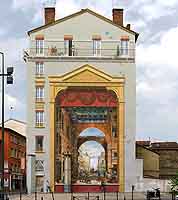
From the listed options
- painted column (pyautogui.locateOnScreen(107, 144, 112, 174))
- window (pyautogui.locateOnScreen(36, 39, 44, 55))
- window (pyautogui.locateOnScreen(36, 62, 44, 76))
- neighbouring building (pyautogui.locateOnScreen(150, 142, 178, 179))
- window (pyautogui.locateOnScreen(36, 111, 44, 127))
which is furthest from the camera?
neighbouring building (pyautogui.locateOnScreen(150, 142, 178, 179))

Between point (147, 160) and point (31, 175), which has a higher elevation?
point (147, 160)

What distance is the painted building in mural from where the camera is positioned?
8756 cm

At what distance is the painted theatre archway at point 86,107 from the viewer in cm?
8806

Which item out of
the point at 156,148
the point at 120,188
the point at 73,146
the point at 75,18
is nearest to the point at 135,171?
the point at 120,188

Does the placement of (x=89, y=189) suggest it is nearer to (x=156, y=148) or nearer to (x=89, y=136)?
(x=89, y=136)

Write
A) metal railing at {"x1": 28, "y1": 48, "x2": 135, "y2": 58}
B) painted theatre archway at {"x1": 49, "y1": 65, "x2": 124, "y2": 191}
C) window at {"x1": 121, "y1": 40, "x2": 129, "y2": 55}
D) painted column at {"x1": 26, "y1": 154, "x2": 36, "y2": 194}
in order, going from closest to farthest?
1. painted column at {"x1": 26, "y1": 154, "x2": 36, "y2": 194}
2. painted theatre archway at {"x1": 49, "y1": 65, "x2": 124, "y2": 191}
3. metal railing at {"x1": 28, "y1": 48, "x2": 135, "y2": 58}
4. window at {"x1": 121, "y1": 40, "x2": 129, "y2": 55}

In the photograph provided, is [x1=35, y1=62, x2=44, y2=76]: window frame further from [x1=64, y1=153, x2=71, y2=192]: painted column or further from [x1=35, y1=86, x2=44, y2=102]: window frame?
[x1=64, y1=153, x2=71, y2=192]: painted column

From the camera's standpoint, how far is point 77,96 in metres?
88.3

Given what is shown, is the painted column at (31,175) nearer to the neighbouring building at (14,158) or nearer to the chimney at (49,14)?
the chimney at (49,14)

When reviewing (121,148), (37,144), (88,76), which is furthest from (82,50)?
(121,148)

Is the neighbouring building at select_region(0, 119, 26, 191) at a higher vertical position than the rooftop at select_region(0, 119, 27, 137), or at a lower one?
lower

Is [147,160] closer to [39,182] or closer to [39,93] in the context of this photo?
[39,182]

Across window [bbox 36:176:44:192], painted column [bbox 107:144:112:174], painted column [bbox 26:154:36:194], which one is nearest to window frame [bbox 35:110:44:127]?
painted column [bbox 26:154:36:194]

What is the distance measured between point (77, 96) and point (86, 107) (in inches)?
75.6
